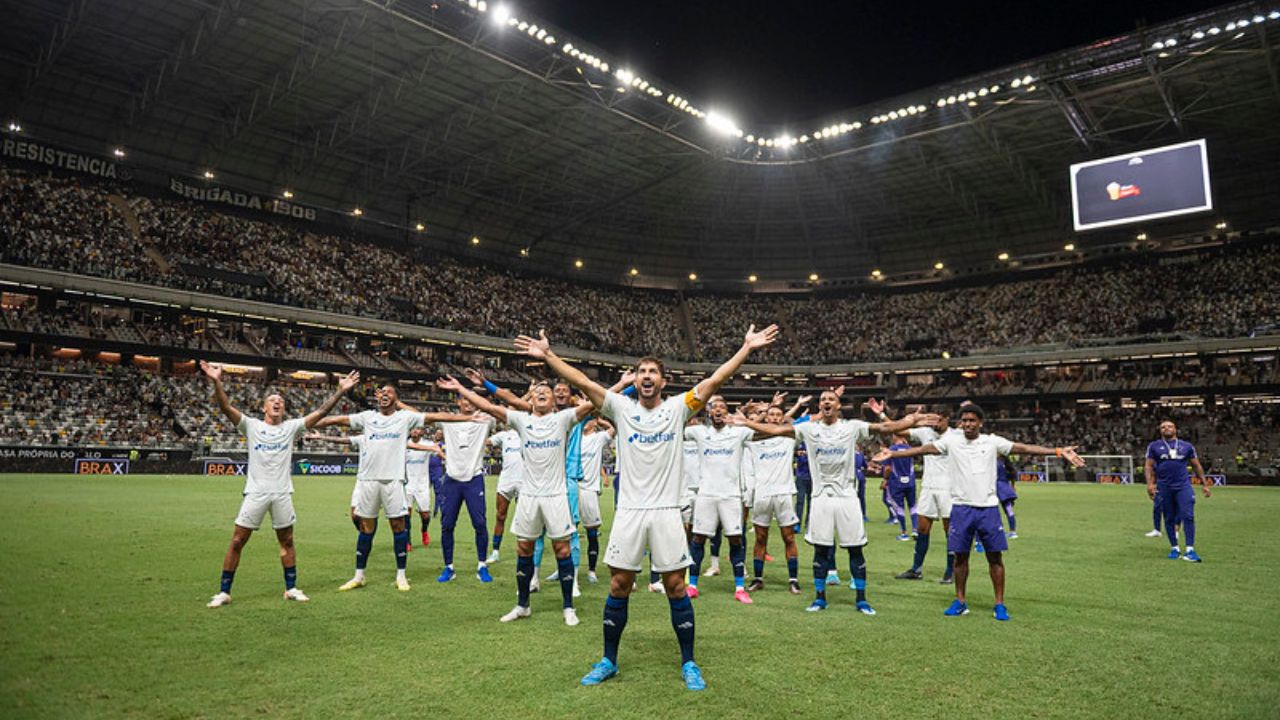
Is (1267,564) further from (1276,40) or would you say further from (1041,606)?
(1276,40)

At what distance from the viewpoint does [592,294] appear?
6412 centimetres

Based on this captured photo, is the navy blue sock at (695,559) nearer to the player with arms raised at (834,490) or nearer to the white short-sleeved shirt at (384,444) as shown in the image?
the player with arms raised at (834,490)

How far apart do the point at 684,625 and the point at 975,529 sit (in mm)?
4409

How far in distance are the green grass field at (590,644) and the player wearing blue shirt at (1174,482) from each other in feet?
2.07

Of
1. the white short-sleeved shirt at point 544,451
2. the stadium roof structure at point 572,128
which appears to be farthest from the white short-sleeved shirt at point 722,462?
the stadium roof structure at point 572,128

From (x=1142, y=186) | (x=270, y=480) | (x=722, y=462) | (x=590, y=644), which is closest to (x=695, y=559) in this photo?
(x=722, y=462)

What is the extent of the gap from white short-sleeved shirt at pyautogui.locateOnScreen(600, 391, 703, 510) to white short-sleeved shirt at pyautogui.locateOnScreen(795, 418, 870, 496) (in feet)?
10.5

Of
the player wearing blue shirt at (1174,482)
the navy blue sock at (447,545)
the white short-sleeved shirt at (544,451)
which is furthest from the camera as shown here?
the player wearing blue shirt at (1174,482)

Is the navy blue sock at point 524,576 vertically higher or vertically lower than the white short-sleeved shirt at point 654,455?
lower

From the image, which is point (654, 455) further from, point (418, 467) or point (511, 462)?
point (418, 467)

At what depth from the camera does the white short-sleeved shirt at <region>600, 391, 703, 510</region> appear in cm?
617

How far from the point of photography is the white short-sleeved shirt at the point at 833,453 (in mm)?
9000

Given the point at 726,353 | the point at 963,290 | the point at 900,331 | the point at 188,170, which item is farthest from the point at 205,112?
the point at 963,290

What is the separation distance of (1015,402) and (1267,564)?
48099mm
